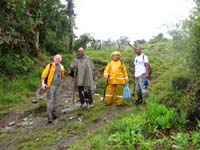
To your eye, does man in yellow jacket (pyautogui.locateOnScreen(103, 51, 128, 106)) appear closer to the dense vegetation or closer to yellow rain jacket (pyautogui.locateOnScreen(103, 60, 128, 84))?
Result: yellow rain jacket (pyautogui.locateOnScreen(103, 60, 128, 84))

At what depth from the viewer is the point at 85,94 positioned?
509 inches

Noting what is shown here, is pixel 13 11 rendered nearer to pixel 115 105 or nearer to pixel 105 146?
pixel 115 105

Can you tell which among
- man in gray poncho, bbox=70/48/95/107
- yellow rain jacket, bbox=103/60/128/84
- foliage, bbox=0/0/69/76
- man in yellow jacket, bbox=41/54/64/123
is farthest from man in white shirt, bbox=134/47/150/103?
foliage, bbox=0/0/69/76

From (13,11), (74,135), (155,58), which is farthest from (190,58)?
(155,58)

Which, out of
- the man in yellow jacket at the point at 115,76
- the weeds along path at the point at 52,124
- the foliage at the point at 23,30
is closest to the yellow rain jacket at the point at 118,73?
the man in yellow jacket at the point at 115,76

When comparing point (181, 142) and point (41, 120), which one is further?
point (41, 120)

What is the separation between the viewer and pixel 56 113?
12289 millimetres

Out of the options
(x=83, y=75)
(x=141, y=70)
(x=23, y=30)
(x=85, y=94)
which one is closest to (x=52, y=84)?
(x=83, y=75)

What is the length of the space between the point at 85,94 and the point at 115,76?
44.1 inches

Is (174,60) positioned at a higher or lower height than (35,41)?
lower

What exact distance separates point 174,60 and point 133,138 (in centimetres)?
270

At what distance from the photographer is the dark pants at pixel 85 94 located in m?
12.8

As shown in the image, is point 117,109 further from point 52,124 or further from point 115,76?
point 52,124

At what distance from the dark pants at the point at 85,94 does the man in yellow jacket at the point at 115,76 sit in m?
0.55
